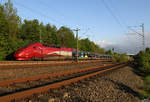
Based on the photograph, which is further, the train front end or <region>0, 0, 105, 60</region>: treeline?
<region>0, 0, 105, 60</region>: treeline

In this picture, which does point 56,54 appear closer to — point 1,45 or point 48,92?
point 1,45

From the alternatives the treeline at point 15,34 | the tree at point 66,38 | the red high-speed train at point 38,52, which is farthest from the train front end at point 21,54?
the tree at point 66,38

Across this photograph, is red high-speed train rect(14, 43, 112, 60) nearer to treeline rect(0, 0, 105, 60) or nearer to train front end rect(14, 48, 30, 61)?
train front end rect(14, 48, 30, 61)

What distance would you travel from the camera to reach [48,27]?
64.8 m

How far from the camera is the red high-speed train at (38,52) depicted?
17.2 metres

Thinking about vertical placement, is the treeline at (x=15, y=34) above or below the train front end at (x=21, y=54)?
above

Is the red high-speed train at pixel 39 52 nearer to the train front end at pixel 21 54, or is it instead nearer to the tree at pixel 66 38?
the train front end at pixel 21 54

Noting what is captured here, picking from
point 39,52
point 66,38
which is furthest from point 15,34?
point 66,38

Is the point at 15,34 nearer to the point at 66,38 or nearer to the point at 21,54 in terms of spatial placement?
the point at 21,54

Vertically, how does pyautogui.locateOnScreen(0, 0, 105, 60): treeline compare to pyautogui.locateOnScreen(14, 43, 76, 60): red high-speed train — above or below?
above

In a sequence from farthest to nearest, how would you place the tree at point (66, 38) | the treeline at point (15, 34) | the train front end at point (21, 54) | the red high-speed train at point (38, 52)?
the tree at point (66, 38) → the treeline at point (15, 34) → the red high-speed train at point (38, 52) → the train front end at point (21, 54)

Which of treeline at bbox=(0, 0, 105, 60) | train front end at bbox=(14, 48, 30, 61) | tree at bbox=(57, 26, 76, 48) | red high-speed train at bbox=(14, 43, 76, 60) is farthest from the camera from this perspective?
tree at bbox=(57, 26, 76, 48)

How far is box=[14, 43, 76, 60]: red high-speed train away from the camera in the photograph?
1722 centimetres

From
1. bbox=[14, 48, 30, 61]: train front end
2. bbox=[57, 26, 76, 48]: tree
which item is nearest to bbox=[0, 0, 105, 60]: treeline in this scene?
bbox=[57, 26, 76, 48]: tree
